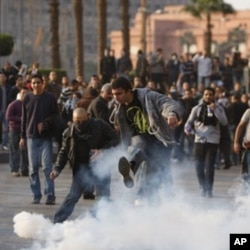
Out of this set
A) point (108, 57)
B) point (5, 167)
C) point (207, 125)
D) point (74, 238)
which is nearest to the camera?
Result: point (74, 238)

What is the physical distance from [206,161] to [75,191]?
536cm

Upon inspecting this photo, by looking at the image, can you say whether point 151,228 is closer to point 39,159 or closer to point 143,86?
point 39,159

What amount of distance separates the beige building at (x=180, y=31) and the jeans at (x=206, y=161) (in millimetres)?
78229

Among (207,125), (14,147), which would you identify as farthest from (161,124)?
(14,147)

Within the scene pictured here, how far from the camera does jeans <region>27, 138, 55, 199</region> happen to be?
16.5 m

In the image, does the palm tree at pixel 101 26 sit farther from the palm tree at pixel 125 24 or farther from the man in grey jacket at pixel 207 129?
the man in grey jacket at pixel 207 129

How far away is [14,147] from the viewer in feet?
71.6

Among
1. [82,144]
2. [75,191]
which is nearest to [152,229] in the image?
[75,191]

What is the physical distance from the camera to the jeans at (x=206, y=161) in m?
18.5

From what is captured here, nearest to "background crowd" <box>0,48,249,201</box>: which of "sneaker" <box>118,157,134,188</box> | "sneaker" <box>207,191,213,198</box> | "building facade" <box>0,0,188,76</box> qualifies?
"sneaker" <box>207,191,213,198</box>

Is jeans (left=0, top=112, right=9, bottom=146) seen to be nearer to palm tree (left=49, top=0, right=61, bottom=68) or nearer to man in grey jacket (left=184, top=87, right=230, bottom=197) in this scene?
man in grey jacket (left=184, top=87, right=230, bottom=197)

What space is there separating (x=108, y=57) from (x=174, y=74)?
2.87m

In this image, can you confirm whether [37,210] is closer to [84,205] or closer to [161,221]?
[84,205]

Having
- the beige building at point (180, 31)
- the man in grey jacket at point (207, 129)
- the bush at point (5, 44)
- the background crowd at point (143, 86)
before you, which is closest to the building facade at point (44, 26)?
the beige building at point (180, 31)
